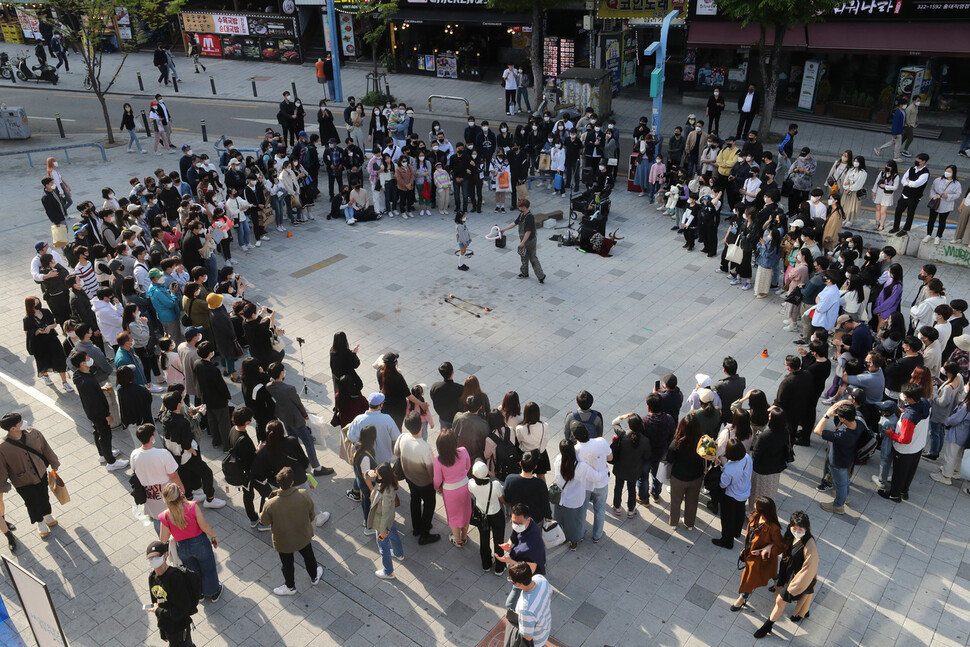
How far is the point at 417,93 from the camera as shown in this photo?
31.7 m

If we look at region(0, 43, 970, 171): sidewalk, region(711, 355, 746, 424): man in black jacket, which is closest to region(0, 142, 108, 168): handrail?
region(0, 43, 970, 171): sidewalk

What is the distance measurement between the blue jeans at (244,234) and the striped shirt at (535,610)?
42.5 ft

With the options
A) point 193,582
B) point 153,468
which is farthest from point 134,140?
point 193,582

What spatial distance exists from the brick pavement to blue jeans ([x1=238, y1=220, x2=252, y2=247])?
106 inches

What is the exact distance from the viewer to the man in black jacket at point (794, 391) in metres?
9.66

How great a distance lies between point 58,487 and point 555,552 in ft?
19.6

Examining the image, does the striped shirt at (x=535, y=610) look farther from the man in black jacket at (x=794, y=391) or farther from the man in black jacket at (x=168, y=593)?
the man in black jacket at (x=794, y=391)

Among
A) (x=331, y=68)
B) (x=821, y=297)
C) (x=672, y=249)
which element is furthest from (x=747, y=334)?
(x=331, y=68)

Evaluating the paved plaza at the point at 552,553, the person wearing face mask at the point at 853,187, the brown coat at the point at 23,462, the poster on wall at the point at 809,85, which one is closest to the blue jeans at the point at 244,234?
the paved plaza at the point at 552,553

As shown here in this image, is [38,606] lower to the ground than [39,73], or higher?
lower

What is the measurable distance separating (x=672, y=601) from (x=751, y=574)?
0.95 m

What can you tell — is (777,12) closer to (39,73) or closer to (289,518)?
(289,518)

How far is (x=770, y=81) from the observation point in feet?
76.2

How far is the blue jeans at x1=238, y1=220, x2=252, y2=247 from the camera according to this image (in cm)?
1708
